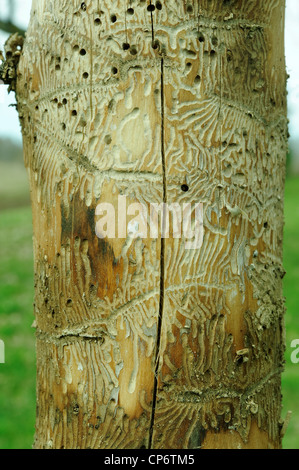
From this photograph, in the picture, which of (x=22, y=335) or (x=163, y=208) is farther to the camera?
(x=22, y=335)

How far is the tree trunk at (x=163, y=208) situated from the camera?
1.68m

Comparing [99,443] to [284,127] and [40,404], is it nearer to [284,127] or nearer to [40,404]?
[40,404]

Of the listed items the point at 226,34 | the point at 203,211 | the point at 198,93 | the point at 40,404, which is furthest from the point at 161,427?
the point at 226,34

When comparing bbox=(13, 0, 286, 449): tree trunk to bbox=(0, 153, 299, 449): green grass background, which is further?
bbox=(0, 153, 299, 449): green grass background

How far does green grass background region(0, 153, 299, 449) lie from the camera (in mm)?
4285

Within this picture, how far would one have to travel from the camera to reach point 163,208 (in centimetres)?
167

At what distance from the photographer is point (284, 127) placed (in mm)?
1896

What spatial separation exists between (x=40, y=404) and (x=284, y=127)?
1.32 meters

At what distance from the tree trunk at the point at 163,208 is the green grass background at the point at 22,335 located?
2667mm

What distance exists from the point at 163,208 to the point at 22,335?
4341mm

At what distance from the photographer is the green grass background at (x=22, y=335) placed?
4.29 meters

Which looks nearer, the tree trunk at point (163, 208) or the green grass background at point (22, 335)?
the tree trunk at point (163, 208)

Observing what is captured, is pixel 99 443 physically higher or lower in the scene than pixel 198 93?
lower

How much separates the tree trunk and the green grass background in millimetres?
2667
